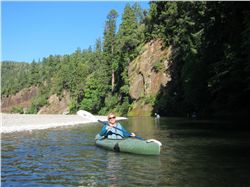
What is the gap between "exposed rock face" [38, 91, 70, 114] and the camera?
151150mm

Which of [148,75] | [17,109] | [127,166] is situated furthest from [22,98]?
[127,166]

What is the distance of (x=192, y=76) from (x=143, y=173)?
42.9 meters

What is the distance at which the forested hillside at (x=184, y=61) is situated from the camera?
38.6 meters

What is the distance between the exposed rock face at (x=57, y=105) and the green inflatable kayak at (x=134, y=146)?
13022 cm

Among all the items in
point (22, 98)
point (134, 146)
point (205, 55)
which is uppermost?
point (22, 98)

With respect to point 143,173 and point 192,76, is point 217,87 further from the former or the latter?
point 143,173

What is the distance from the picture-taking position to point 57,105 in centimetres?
15662

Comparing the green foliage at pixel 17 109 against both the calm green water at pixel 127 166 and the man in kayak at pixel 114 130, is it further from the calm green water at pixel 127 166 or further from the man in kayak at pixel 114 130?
the man in kayak at pixel 114 130

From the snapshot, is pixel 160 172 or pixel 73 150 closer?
pixel 160 172

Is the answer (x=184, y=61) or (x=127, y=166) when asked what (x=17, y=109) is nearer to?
(x=184, y=61)

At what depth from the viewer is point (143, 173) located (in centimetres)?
1292

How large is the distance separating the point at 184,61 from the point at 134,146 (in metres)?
50.0

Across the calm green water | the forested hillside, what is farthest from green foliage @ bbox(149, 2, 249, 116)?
the calm green water

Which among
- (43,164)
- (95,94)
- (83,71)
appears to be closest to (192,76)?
(43,164)
